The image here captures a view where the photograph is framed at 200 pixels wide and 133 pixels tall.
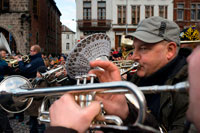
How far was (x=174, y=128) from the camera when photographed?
4.33 feet

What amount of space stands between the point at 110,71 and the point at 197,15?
104 feet

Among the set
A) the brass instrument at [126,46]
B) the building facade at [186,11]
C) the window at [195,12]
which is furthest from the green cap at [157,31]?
the window at [195,12]

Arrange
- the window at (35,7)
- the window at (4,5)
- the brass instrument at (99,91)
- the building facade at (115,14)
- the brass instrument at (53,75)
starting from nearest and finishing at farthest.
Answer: the brass instrument at (99,91) < the brass instrument at (53,75) < the window at (4,5) < the window at (35,7) < the building facade at (115,14)

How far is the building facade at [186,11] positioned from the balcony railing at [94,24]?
9.72 meters

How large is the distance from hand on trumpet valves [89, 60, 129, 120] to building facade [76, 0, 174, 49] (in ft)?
88.0

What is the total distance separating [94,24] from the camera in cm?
2869

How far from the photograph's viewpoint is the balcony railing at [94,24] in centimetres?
2823

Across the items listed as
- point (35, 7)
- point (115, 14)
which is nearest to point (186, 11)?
point (115, 14)

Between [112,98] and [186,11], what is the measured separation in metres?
31.0

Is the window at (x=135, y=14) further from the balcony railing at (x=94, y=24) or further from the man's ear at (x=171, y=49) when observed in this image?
the man's ear at (x=171, y=49)

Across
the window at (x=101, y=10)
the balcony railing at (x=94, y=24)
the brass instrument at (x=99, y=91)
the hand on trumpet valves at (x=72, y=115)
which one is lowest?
the hand on trumpet valves at (x=72, y=115)

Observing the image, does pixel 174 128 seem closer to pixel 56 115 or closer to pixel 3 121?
pixel 56 115

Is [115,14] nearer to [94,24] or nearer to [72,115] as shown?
[94,24]

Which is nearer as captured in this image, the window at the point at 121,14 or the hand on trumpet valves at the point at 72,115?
the hand on trumpet valves at the point at 72,115
